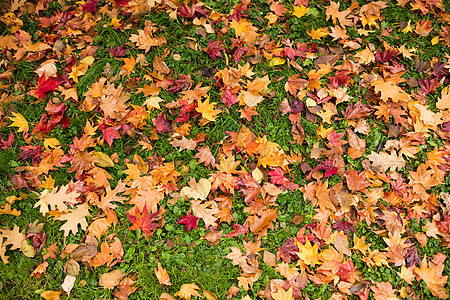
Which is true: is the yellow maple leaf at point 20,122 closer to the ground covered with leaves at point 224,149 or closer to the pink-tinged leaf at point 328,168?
the ground covered with leaves at point 224,149

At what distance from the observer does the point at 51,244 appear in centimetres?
219

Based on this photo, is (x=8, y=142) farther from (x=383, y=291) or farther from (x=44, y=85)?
(x=383, y=291)

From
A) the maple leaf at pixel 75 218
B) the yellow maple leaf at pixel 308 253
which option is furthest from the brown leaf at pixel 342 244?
the maple leaf at pixel 75 218

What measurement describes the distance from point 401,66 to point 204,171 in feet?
6.69

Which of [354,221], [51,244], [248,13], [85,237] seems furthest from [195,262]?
[248,13]

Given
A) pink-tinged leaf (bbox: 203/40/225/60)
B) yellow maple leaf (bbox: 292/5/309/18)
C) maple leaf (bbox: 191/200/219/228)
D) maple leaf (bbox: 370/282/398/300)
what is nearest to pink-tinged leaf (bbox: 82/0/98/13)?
pink-tinged leaf (bbox: 203/40/225/60)

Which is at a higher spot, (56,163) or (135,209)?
(56,163)

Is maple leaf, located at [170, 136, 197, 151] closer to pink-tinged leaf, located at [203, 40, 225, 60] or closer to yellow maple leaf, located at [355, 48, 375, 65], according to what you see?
pink-tinged leaf, located at [203, 40, 225, 60]

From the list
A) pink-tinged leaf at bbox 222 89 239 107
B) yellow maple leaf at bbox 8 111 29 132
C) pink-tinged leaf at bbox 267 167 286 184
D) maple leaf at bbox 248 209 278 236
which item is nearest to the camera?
maple leaf at bbox 248 209 278 236

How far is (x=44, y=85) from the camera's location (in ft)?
8.61

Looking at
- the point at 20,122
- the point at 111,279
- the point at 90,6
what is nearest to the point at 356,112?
the point at 111,279

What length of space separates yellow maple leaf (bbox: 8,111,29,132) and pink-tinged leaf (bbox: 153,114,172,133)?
104cm

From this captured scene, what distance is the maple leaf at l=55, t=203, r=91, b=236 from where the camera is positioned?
220cm

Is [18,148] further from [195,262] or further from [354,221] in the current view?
[354,221]
